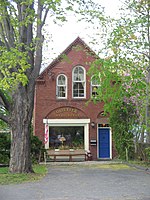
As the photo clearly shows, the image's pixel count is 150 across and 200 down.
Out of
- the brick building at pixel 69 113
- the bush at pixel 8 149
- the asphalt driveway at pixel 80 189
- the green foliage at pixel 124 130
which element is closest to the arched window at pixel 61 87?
the brick building at pixel 69 113

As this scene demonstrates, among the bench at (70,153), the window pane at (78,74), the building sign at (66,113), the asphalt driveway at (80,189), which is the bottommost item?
the asphalt driveway at (80,189)

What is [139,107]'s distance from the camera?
21438 mm

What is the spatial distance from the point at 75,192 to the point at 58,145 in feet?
56.0

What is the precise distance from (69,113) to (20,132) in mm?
12927

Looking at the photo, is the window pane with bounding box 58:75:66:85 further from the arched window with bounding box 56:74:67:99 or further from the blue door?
the blue door

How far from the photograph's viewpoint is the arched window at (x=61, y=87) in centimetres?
2734

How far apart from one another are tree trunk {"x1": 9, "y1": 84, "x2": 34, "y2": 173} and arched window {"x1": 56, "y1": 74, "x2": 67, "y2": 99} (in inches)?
502

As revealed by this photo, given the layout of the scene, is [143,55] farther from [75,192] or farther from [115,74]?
[75,192]

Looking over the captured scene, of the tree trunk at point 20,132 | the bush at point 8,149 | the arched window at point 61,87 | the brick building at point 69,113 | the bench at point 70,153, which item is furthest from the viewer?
the arched window at point 61,87

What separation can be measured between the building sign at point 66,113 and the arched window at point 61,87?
104cm

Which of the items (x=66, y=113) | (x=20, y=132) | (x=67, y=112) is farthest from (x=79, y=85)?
(x=20, y=132)

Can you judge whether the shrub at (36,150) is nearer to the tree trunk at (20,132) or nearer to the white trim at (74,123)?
the white trim at (74,123)

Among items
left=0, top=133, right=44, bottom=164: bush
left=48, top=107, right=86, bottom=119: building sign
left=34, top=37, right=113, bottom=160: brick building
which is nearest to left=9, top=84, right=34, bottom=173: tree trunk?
left=0, top=133, right=44, bottom=164: bush

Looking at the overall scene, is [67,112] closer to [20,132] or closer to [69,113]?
[69,113]
